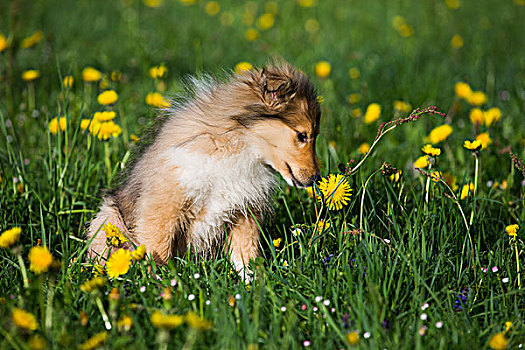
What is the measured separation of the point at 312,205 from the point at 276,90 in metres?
0.90

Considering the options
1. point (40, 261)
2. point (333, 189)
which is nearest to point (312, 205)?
point (333, 189)

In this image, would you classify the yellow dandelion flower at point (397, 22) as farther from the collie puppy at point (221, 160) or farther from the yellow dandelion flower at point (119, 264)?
the yellow dandelion flower at point (119, 264)

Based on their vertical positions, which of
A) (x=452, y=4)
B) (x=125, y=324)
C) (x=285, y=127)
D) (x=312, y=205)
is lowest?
(x=312, y=205)

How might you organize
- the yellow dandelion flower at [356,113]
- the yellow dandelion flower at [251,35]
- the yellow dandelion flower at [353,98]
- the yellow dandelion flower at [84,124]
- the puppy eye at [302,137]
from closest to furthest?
the puppy eye at [302,137]
the yellow dandelion flower at [84,124]
the yellow dandelion flower at [356,113]
the yellow dandelion flower at [353,98]
the yellow dandelion flower at [251,35]

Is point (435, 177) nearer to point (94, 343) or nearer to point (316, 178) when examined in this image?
point (316, 178)

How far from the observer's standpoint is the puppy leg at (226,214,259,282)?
128 inches

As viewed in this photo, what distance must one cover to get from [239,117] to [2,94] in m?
3.10

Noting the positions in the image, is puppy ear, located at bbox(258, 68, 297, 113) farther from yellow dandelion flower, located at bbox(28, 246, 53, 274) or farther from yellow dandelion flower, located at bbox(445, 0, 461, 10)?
yellow dandelion flower, located at bbox(445, 0, 461, 10)

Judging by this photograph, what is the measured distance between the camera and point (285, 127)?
9.55ft

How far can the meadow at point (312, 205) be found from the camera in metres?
2.26

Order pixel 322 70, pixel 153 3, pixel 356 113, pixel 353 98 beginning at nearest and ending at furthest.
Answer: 1. pixel 356 113
2. pixel 353 98
3. pixel 322 70
4. pixel 153 3

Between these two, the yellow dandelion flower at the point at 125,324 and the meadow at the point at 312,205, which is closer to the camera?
the yellow dandelion flower at the point at 125,324

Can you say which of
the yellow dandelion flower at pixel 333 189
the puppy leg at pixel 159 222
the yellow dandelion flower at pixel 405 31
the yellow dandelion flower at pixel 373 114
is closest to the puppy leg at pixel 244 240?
the puppy leg at pixel 159 222

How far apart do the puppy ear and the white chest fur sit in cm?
29
